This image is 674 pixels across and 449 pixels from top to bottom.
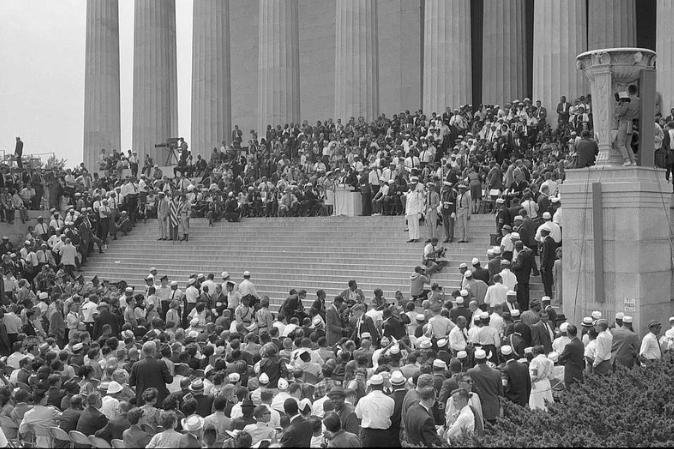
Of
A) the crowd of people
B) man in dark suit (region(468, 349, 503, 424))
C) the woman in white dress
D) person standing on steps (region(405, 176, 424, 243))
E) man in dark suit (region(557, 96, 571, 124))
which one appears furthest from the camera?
man in dark suit (region(557, 96, 571, 124))

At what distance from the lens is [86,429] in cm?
1210

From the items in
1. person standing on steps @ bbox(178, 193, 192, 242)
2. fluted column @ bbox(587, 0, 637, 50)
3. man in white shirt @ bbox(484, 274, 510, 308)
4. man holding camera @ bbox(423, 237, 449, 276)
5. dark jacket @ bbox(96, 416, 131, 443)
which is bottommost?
dark jacket @ bbox(96, 416, 131, 443)

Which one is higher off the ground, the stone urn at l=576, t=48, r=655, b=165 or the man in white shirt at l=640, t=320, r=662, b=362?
the stone urn at l=576, t=48, r=655, b=165

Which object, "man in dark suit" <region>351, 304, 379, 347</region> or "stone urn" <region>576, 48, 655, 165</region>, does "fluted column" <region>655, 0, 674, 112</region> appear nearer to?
"stone urn" <region>576, 48, 655, 165</region>

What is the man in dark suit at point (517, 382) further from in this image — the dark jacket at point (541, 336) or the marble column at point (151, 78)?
the marble column at point (151, 78)

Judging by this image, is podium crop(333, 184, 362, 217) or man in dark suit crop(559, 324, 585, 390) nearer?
man in dark suit crop(559, 324, 585, 390)

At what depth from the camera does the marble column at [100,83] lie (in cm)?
4650

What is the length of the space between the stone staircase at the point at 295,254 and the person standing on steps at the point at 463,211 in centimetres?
31

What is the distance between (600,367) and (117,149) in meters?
35.7

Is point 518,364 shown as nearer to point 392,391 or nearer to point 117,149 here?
point 392,391

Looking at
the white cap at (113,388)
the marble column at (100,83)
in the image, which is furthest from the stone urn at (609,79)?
the marble column at (100,83)

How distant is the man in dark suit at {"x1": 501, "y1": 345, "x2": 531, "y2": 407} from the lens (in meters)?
A: 13.6

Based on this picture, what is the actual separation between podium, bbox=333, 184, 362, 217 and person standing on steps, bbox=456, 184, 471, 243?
20.7 feet

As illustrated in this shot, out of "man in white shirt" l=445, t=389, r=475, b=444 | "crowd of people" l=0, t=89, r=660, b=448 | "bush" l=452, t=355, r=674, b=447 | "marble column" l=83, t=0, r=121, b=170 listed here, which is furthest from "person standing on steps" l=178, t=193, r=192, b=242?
"man in white shirt" l=445, t=389, r=475, b=444
